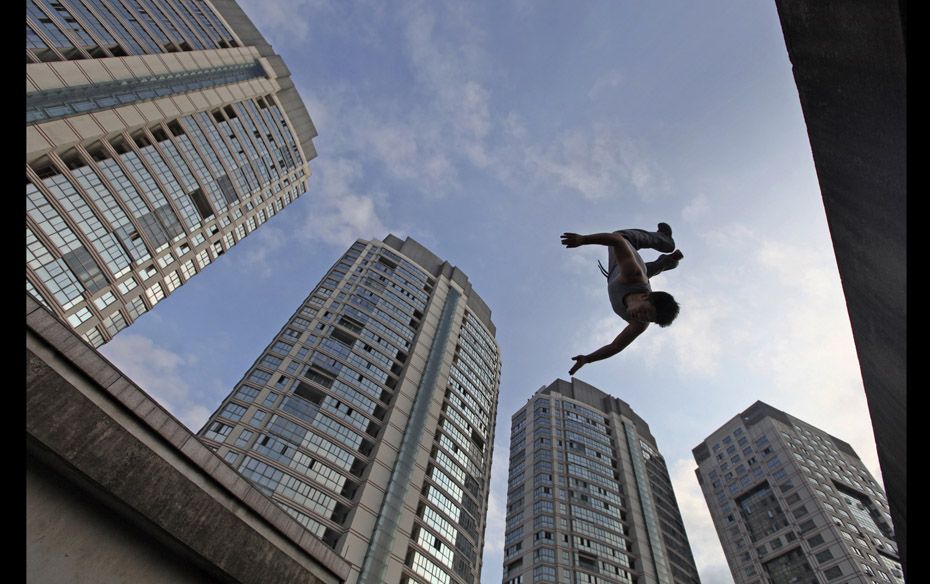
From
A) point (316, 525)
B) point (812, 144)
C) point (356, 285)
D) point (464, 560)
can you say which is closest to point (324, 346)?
point (356, 285)

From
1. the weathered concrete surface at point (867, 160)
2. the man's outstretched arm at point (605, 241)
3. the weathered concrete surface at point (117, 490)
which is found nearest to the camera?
the weathered concrete surface at point (867, 160)

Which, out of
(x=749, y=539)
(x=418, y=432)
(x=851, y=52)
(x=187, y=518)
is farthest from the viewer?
(x=749, y=539)

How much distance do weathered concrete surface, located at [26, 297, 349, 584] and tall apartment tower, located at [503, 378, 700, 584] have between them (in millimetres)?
64819

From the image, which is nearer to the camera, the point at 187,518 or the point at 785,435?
the point at 187,518

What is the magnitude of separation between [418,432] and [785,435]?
59.6 metres

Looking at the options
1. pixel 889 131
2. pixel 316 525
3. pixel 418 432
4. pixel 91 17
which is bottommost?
pixel 889 131

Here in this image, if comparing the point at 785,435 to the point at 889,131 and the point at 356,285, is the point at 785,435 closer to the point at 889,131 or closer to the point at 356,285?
the point at 356,285

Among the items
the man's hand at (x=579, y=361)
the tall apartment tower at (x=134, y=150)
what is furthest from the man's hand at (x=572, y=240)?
the tall apartment tower at (x=134, y=150)

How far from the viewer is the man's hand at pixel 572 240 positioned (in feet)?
15.3

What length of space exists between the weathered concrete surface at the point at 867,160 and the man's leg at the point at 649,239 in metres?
2.51

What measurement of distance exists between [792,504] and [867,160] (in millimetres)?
83044

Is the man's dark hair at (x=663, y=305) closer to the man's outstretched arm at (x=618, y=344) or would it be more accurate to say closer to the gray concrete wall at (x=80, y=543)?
the man's outstretched arm at (x=618, y=344)

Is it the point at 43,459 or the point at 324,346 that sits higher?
the point at 324,346
